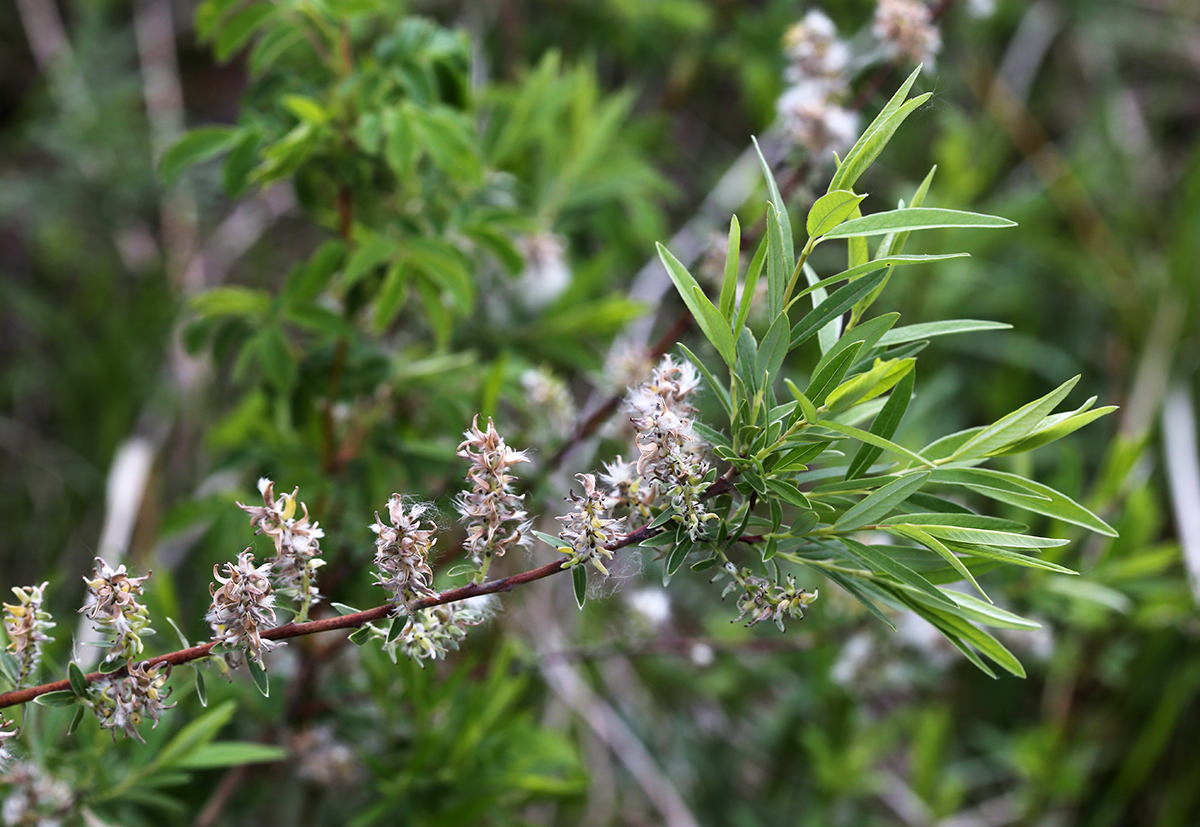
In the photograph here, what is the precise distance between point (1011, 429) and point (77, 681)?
56 cm

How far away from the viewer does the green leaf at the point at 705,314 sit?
0.52m

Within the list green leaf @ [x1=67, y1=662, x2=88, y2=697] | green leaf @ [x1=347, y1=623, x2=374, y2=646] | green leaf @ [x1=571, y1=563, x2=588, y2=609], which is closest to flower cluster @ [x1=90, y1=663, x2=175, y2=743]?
green leaf @ [x1=67, y1=662, x2=88, y2=697]

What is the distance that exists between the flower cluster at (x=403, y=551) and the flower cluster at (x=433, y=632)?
0.07 feet

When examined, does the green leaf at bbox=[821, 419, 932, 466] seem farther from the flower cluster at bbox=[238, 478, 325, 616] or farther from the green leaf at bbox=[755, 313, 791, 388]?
the flower cluster at bbox=[238, 478, 325, 616]

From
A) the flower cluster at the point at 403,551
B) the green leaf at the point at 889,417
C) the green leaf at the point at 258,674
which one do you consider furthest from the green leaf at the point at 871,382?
the green leaf at the point at 258,674

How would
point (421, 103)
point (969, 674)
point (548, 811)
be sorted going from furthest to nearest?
point (969, 674), point (548, 811), point (421, 103)

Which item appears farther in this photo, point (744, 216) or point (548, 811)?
point (548, 811)

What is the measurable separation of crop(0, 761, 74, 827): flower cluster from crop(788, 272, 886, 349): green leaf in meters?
0.70

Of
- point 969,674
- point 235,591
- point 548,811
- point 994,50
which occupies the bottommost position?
point 548,811

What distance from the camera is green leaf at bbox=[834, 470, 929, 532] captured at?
20.3 inches

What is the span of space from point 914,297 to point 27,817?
1.73 metres

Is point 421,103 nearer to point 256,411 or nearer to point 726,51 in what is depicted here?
point 256,411

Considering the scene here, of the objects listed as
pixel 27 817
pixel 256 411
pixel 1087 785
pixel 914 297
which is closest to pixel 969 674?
pixel 1087 785

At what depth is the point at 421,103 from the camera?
91cm
